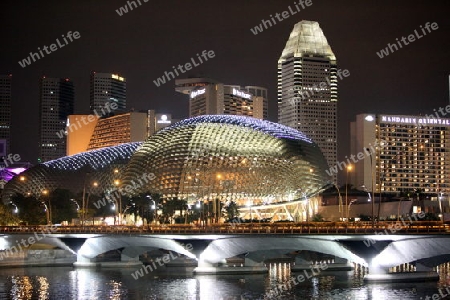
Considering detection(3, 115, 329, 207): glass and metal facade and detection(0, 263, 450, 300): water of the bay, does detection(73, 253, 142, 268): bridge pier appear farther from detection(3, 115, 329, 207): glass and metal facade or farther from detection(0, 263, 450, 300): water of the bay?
detection(3, 115, 329, 207): glass and metal facade

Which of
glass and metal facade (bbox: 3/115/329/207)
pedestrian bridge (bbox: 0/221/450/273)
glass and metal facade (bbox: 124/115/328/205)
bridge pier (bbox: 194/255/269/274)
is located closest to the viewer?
pedestrian bridge (bbox: 0/221/450/273)

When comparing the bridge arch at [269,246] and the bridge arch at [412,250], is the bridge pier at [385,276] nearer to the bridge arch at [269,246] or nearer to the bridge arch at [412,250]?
the bridge arch at [412,250]

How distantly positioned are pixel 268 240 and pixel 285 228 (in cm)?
228

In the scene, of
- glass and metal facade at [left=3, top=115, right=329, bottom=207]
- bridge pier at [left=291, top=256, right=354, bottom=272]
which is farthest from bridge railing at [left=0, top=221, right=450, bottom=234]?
glass and metal facade at [left=3, top=115, right=329, bottom=207]

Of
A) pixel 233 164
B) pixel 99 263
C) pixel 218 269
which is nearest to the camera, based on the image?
pixel 218 269

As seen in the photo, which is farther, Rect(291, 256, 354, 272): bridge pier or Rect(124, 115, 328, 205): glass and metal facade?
Rect(124, 115, 328, 205): glass and metal facade

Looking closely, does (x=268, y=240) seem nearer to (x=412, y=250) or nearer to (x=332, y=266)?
(x=412, y=250)

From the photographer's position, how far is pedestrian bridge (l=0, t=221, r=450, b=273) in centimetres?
7981

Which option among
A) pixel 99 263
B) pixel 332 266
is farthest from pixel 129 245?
pixel 332 266

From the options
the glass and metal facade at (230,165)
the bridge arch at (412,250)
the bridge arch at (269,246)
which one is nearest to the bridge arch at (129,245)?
the bridge arch at (269,246)

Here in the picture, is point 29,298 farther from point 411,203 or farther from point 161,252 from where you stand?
point 411,203

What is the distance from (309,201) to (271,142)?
1537 centimetres

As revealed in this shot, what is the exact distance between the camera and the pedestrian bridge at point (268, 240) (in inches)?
3142

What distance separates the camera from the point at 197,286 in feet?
279
